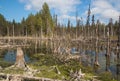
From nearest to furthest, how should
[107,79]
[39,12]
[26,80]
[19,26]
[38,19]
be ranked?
[26,80] → [107,79] → [38,19] → [39,12] → [19,26]

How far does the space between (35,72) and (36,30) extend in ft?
327

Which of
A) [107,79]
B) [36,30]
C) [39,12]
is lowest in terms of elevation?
[107,79]

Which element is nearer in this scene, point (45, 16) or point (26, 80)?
point (26, 80)

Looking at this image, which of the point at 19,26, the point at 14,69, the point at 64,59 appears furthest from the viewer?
the point at 19,26

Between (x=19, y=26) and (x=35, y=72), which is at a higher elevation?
(x=19, y=26)

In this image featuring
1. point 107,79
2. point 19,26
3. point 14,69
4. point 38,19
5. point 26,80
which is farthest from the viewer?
point 19,26

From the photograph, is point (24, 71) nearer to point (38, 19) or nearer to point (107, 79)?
point (107, 79)

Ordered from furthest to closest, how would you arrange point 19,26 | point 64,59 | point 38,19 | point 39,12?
point 19,26 < point 39,12 < point 38,19 < point 64,59

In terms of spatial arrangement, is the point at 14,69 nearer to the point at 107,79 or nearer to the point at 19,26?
the point at 107,79

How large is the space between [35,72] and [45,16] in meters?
95.8

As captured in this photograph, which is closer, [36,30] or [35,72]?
[35,72]

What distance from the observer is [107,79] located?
29266mm

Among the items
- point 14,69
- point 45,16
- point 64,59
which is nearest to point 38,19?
point 45,16

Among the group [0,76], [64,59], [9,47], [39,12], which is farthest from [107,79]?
[39,12]
